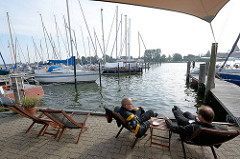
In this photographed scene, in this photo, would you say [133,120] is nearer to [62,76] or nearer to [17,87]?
[17,87]

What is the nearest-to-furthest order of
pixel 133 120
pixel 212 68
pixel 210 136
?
pixel 210 136
pixel 133 120
pixel 212 68

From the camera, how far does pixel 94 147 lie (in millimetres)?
2953

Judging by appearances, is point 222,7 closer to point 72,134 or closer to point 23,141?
point 72,134

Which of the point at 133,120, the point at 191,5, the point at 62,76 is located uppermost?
the point at 191,5

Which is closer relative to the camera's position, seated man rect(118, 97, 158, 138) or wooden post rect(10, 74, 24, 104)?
seated man rect(118, 97, 158, 138)

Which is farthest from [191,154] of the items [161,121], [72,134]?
[72,134]

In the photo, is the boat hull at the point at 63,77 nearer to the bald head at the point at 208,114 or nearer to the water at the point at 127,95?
the water at the point at 127,95

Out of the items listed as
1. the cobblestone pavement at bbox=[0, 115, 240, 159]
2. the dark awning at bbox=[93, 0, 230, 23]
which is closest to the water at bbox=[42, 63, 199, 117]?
the cobblestone pavement at bbox=[0, 115, 240, 159]

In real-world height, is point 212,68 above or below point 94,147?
above

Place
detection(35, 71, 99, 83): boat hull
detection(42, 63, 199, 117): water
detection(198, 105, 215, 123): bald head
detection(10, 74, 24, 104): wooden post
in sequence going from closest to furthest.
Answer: detection(198, 105, 215, 123): bald head
detection(10, 74, 24, 104): wooden post
detection(42, 63, 199, 117): water
detection(35, 71, 99, 83): boat hull

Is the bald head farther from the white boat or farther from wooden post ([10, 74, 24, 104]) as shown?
the white boat

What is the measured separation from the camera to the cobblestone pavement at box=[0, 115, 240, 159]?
2.68 meters

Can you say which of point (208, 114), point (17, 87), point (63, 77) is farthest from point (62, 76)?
point (208, 114)

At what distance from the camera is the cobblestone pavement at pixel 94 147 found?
268 centimetres
